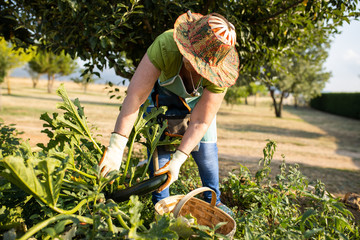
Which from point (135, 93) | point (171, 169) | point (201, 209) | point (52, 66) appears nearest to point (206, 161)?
point (201, 209)

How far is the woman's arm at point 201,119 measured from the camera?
2.02m

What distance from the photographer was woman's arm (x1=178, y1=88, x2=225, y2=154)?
6.62ft

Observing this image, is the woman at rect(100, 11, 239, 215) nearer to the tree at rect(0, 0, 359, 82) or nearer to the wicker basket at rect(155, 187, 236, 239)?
the wicker basket at rect(155, 187, 236, 239)

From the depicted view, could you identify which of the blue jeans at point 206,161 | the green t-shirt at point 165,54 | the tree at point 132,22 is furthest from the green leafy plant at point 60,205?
the tree at point 132,22

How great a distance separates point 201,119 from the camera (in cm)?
208

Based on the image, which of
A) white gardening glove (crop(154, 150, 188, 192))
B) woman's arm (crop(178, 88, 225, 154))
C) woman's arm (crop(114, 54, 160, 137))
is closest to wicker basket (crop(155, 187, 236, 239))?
white gardening glove (crop(154, 150, 188, 192))

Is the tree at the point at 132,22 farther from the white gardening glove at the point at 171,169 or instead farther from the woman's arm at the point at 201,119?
the white gardening glove at the point at 171,169

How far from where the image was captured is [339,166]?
6.71 meters

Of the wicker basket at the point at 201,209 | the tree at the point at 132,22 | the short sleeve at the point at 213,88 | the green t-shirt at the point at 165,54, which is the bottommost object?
the wicker basket at the point at 201,209

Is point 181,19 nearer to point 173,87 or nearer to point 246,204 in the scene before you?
point 173,87

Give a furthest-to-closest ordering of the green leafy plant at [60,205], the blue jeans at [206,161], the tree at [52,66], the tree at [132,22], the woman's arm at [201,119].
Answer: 1. the tree at [52,66]
2. the tree at [132,22]
3. the blue jeans at [206,161]
4. the woman's arm at [201,119]
5. the green leafy plant at [60,205]

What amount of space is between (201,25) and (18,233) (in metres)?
1.59

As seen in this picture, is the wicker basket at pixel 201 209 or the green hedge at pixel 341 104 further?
the green hedge at pixel 341 104

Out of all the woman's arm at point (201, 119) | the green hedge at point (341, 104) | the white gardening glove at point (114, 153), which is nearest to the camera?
the white gardening glove at point (114, 153)
